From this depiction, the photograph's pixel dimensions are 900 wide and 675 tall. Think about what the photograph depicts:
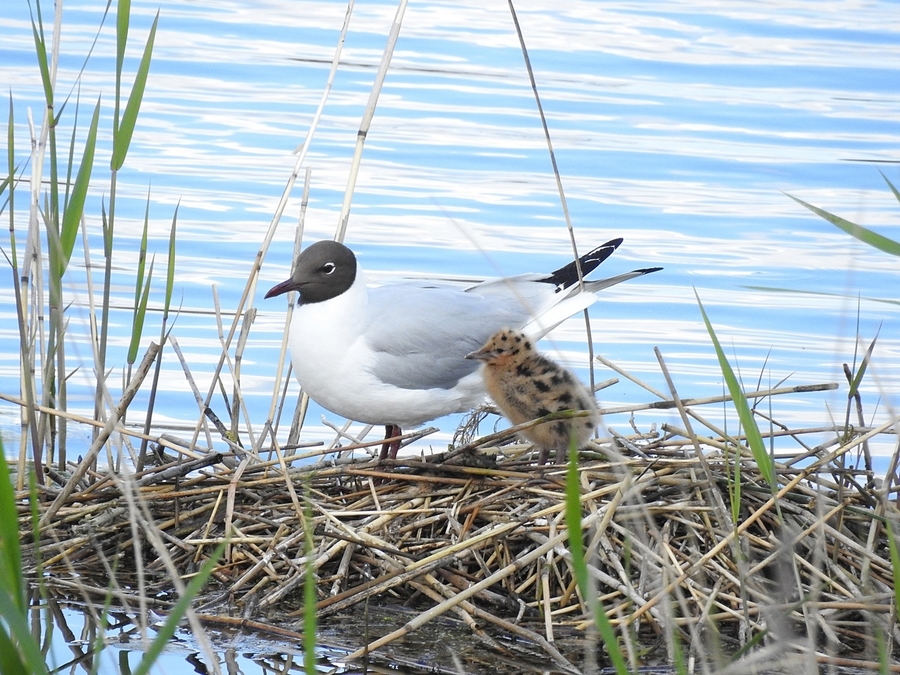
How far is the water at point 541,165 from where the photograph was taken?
25.4ft

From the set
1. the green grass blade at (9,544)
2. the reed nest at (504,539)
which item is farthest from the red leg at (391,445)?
the green grass blade at (9,544)

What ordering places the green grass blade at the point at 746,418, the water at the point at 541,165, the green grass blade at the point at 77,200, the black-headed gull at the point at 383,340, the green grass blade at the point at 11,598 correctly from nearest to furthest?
the green grass blade at the point at 11,598 → the green grass blade at the point at 746,418 → the green grass blade at the point at 77,200 → the black-headed gull at the point at 383,340 → the water at the point at 541,165

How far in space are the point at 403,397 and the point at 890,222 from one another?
5472mm

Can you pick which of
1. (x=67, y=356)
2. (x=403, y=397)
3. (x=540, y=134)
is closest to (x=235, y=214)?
(x=67, y=356)

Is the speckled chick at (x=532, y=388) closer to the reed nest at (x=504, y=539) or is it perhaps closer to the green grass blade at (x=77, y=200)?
the reed nest at (x=504, y=539)

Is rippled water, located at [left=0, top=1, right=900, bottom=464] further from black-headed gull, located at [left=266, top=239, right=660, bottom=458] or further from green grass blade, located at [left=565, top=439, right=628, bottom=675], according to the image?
green grass blade, located at [left=565, top=439, right=628, bottom=675]

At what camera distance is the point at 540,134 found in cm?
1181

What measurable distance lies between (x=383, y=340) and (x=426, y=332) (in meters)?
0.20

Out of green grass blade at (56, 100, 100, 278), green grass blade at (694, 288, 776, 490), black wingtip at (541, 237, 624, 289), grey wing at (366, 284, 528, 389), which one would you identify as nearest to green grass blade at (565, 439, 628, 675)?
green grass blade at (694, 288, 776, 490)

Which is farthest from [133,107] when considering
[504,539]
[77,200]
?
[504,539]

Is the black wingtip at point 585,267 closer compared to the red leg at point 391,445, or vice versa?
the red leg at point 391,445

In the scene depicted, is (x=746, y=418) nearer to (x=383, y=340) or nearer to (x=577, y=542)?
(x=577, y=542)

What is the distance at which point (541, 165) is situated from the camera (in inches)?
435

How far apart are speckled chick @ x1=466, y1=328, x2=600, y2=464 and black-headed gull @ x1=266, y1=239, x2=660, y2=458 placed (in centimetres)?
24
